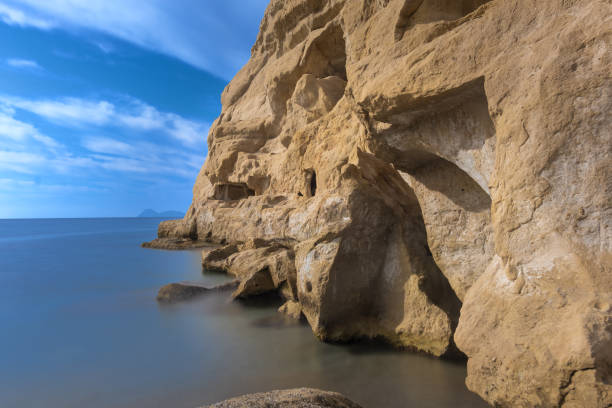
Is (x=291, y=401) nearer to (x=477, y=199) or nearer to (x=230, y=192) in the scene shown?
(x=477, y=199)

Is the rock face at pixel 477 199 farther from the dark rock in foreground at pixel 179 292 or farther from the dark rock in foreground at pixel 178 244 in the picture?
the dark rock in foreground at pixel 178 244

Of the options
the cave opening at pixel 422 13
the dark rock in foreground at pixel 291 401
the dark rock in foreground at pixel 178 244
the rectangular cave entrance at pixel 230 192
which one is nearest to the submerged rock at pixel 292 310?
the dark rock in foreground at pixel 291 401

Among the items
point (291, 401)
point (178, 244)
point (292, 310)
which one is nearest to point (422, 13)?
point (291, 401)

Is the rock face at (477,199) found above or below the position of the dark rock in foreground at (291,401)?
above

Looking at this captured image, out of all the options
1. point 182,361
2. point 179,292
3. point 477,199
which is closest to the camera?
point 477,199

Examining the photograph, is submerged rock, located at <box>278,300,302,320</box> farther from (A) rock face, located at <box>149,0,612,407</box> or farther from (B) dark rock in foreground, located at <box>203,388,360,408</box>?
(B) dark rock in foreground, located at <box>203,388,360,408</box>

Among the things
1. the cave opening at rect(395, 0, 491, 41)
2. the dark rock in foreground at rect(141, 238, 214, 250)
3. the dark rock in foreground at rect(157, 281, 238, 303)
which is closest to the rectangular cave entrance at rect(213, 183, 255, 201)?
the dark rock in foreground at rect(141, 238, 214, 250)

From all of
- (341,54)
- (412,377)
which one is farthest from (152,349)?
(341,54)

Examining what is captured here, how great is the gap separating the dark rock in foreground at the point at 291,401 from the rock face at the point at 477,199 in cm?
117

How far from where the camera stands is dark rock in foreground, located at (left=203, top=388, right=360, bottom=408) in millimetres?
2502

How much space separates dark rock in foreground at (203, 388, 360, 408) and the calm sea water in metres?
1.31

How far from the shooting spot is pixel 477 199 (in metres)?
3.92

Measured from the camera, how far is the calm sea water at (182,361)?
4.24 metres

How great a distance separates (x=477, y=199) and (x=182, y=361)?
5066mm
